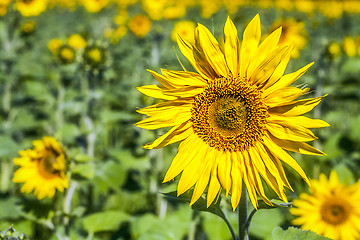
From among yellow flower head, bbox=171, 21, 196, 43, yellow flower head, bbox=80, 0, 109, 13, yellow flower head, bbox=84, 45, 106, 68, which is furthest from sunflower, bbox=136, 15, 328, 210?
yellow flower head, bbox=171, 21, 196, 43

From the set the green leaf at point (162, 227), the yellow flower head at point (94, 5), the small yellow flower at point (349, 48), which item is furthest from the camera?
the yellow flower head at point (94, 5)

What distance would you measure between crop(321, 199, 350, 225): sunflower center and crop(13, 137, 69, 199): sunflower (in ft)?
4.39

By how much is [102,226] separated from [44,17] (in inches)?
361

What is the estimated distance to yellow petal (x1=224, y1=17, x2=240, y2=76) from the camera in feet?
3.64

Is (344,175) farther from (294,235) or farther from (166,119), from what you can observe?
(166,119)

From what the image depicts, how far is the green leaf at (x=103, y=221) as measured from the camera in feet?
6.34

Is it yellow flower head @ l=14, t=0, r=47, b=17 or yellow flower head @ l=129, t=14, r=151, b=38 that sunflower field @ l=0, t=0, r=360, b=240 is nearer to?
yellow flower head @ l=14, t=0, r=47, b=17

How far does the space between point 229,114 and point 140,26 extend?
4311 millimetres

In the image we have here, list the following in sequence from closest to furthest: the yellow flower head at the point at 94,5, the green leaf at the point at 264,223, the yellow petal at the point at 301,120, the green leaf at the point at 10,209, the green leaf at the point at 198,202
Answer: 1. the yellow petal at the point at 301,120
2. the green leaf at the point at 198,202
3. the green leaf at the point at 264,223
4. the green leaf at the point at 10,209
5. the yellow flower head at the point at 94,5

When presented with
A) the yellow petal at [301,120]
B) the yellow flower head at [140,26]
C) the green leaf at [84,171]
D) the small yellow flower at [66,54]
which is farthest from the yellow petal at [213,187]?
the yellow flower head at [140,26]

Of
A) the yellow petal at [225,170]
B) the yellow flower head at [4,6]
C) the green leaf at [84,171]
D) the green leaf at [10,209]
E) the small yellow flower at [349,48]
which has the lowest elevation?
the green leaf at [10,209]

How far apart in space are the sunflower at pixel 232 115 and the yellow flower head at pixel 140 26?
4.17 meters

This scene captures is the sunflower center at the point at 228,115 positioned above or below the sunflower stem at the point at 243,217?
above

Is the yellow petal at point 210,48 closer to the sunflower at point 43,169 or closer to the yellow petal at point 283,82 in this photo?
the yellow petal at point 283,82
